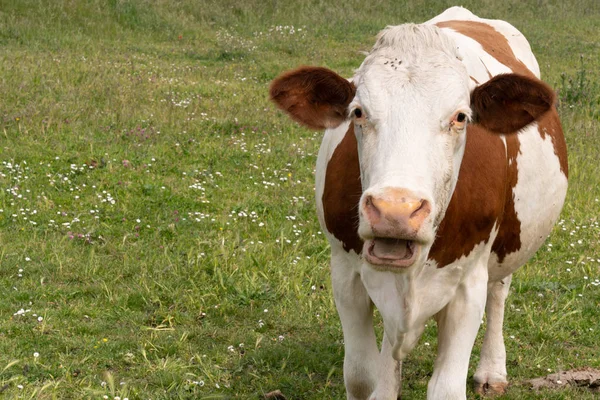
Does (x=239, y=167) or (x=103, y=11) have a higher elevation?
(x=239, y=167)

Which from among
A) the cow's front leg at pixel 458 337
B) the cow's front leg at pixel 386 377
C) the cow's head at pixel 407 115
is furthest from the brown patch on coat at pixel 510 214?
the cow's front leg at pixel 386 377

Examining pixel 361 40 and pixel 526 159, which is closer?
pixel 526 159

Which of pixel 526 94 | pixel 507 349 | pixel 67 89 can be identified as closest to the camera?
pixel 526 94

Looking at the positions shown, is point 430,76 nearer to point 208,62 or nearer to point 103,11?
point 208,62

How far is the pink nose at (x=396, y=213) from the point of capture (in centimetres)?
357

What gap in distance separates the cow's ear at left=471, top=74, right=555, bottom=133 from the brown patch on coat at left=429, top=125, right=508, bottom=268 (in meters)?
0.14

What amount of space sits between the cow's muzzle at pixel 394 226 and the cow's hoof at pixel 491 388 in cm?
274

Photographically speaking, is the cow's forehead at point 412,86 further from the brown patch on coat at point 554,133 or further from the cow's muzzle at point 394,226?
the brown patch on coat at point 554,133

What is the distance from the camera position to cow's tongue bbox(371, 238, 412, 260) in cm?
378

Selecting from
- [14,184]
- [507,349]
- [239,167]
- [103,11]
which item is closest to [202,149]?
[239,167]

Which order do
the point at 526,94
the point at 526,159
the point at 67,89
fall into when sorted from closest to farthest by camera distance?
the point at 526,94, the point at 526,159, the point at 67,89

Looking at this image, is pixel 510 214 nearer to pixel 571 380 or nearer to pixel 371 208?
pixel 571 380

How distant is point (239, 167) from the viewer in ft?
33.7

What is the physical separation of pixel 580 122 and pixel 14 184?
24.8ft
